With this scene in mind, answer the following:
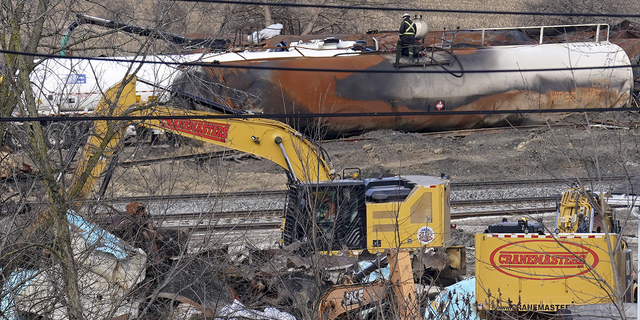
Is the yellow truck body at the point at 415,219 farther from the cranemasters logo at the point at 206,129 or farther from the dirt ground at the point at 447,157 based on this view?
the dirt ground at the point at 447,157

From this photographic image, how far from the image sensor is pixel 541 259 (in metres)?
8.65

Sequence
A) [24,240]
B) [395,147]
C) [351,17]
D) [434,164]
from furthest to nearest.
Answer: [351,17] → [395,147] → [434,164] → [24,240]

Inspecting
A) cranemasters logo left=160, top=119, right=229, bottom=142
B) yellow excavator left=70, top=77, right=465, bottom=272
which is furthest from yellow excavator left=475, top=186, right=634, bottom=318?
cranemasters logo left=160, top=119, right=229, bottom=142

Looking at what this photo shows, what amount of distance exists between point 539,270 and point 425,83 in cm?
1274

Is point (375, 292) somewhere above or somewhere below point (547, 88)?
below

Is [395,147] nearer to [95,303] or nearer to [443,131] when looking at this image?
[443,131]

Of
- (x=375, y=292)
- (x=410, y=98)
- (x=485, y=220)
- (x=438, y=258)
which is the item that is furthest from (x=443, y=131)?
(x=375, y=292)

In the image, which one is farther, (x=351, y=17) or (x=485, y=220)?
(x=351, y=17)

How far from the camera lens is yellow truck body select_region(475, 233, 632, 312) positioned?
333 inches

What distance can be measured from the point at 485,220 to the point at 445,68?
7.40m

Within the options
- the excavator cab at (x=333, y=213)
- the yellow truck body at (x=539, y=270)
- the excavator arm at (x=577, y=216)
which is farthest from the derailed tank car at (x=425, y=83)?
the yellow truck body at (x=539, y=270)

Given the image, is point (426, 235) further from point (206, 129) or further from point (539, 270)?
point (206, 129)

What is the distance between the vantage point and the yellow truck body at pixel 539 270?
27.8 feet

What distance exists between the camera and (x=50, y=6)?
8.73 m
